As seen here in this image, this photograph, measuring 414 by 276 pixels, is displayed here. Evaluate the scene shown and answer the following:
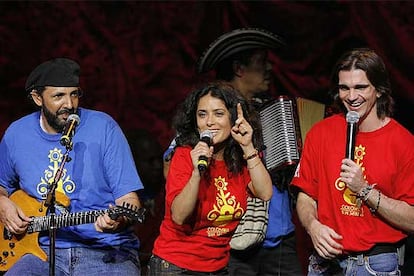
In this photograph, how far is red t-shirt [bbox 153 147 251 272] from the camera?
4836 millimetres

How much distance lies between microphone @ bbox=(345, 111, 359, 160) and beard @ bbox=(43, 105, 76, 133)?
1.63 meters

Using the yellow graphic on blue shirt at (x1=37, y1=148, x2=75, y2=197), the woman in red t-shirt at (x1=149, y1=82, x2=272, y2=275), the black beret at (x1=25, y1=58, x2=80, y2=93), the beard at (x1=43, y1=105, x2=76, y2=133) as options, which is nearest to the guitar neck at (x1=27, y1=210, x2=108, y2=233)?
the yellow graphic on blue shirt at (x1=37, y1=148, x2=75, y2=197)

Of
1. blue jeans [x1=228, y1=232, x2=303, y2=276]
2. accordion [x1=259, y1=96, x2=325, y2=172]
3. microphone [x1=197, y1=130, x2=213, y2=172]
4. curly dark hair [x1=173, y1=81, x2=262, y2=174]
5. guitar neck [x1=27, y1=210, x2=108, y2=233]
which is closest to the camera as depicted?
microphone [x1=197, y1=130, x2=213, y2=172]

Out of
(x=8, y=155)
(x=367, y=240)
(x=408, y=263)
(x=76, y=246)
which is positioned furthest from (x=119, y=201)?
(x=408, y=263)

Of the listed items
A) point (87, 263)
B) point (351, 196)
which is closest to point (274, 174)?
point (351, 196)

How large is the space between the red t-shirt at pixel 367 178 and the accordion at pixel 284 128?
1.76 feet

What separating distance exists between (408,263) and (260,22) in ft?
9.09

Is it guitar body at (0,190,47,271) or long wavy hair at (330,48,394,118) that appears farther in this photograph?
guitar body at (0,190,47,271)

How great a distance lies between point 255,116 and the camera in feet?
17.2

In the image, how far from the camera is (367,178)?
468 cm

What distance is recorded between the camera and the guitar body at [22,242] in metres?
5.09

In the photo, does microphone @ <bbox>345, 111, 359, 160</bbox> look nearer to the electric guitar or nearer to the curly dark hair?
the curly dark hair

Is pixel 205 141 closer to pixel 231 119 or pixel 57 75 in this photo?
pixel 231 119

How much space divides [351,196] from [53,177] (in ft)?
5.51
